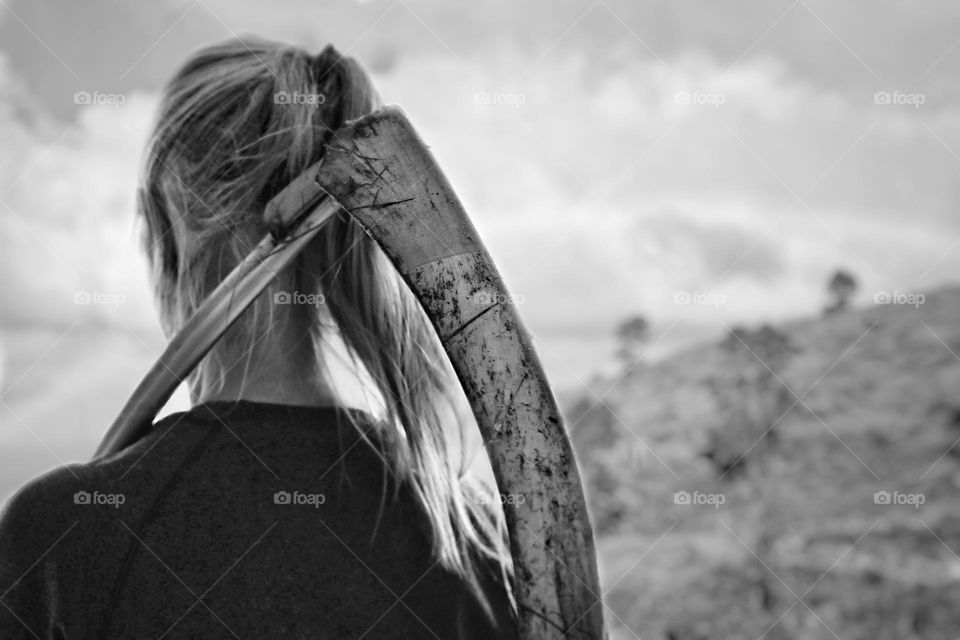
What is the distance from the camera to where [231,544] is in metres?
0.98

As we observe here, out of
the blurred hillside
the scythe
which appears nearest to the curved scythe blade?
the scythe

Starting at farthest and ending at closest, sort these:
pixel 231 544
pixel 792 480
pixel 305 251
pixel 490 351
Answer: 1. pixel 792 480
2. pixel 305 251
3. pixel 231 544
4. pixel 490 351

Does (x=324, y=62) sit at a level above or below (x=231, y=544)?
above

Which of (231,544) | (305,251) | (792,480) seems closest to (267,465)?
(231,544)

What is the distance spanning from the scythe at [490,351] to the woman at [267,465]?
15.4 inches

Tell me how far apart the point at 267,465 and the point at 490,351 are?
1.47ft

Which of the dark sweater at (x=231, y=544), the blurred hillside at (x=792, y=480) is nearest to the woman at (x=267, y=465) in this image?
the dark sweater at (x=231, y=544)

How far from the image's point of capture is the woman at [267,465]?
3.02ft

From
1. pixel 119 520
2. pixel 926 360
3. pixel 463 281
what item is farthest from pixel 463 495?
pixel 926 360

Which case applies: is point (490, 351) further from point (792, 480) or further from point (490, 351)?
point (792, 480)

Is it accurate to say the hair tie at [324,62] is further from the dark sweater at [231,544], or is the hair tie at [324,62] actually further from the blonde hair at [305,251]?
the dark sweater at [231,544]

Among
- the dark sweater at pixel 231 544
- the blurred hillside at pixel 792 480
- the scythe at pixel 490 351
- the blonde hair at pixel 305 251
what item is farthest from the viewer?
the blurred hillside at pixel 792 480

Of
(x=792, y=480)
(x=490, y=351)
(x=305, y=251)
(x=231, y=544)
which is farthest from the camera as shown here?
(x=792, y=480)

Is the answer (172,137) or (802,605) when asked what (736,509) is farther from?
(172,137)
